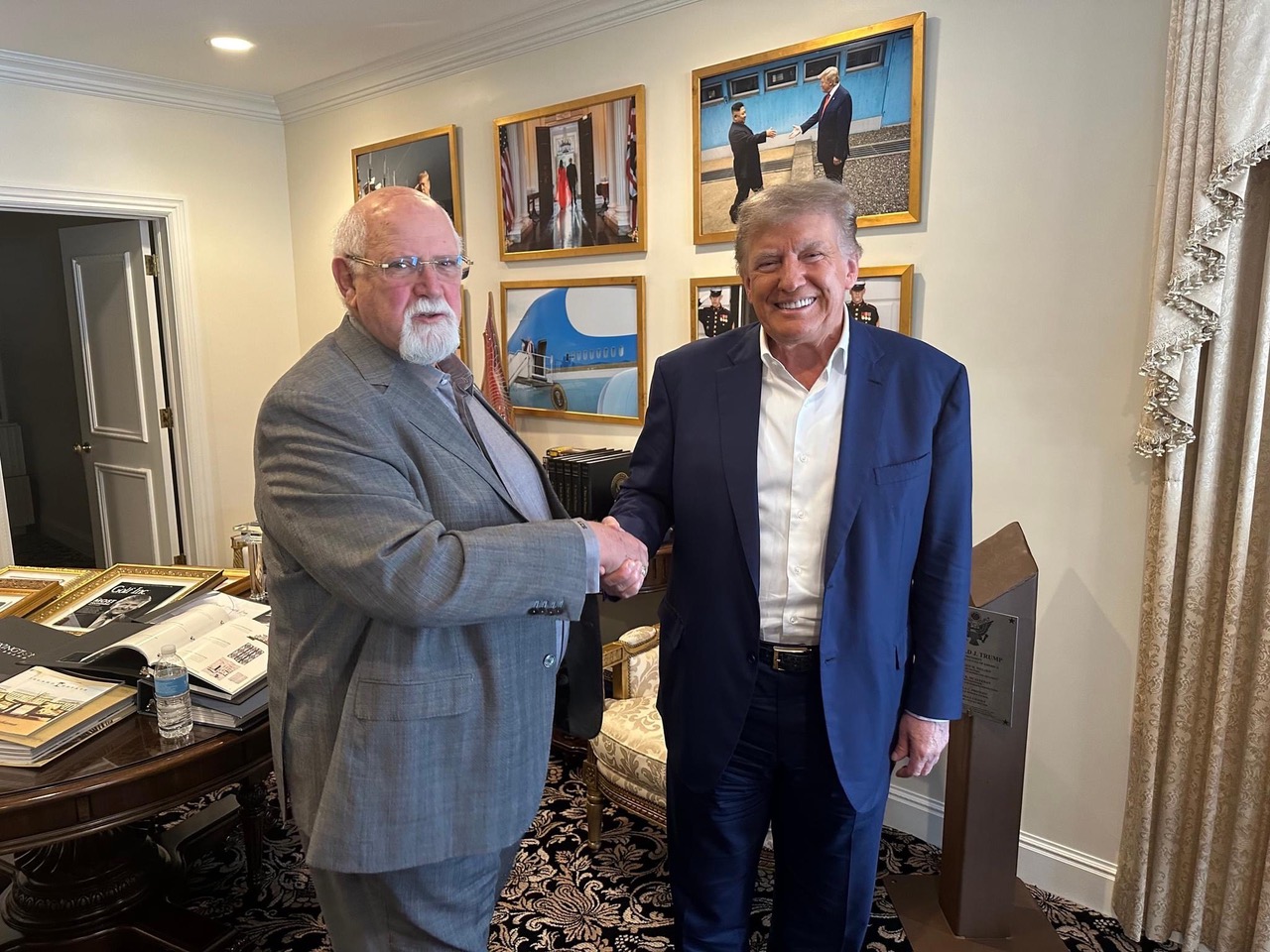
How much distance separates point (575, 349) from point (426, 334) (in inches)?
80.2

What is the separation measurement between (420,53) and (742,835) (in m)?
3.39

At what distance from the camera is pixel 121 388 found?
14.8ft

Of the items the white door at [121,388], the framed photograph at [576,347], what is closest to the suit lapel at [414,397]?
the framed photograph at [576,347]

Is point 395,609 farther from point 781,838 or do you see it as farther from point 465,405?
point 781,838

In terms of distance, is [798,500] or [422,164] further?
[422,164]

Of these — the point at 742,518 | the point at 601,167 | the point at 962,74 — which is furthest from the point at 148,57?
the point at 742,518

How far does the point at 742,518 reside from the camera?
1466 mm

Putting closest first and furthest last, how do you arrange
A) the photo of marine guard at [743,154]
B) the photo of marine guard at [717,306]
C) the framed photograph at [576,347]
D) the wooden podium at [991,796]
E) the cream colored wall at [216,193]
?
the wooden podium at [991,796], the photo of marine guard at [743,154], the photo of marine guard at [717,306], the framed photograph at [576,347], the cream colored wall at [216,193]

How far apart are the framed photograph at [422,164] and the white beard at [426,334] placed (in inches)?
97.9

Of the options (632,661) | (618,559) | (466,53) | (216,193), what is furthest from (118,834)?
(216,193)

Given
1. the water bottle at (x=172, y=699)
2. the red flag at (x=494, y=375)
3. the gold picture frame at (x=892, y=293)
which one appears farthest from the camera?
the red flag at (x=494, y=375)

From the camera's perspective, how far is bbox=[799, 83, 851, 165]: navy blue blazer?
98.0 inches

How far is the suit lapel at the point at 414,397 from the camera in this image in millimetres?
1298

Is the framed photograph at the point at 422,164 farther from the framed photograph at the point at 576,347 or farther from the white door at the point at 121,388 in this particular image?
the white door at the point at 121,388
